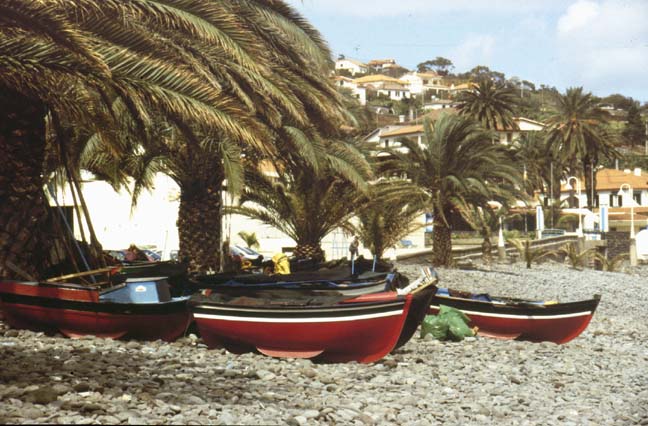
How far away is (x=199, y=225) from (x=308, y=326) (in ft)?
25.0

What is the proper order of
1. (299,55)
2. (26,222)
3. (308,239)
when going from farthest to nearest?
1. (308,239)
2. (299,55)
3. (26,222)

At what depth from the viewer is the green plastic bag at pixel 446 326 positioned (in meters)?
15.7

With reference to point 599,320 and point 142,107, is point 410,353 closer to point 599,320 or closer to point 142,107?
point 142,107

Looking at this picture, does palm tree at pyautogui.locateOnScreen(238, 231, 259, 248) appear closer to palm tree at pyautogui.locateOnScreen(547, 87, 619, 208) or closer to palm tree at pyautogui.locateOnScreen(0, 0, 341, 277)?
palm tree at pyautogui.locateOnScreen(0, 0, 341, 277)

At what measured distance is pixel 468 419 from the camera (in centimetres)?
976

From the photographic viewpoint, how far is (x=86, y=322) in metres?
12.4

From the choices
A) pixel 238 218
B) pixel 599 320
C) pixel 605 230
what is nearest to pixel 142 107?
pixel 599 320

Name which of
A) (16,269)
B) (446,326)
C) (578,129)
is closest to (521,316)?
(446,326)

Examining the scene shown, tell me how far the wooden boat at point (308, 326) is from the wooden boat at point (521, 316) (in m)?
4.36

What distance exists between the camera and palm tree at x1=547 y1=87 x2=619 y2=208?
68688 mm

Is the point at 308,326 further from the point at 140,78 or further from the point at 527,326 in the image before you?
the point at 527,326

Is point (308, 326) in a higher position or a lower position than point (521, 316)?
higher

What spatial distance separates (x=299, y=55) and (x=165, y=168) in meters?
5.22

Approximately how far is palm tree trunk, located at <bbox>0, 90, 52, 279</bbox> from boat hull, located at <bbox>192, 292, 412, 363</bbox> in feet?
9.44
